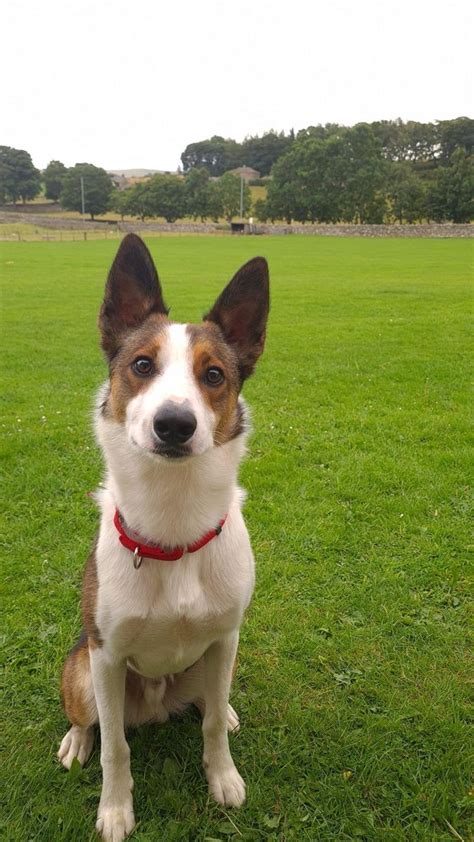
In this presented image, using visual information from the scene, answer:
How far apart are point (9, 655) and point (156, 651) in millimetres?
1449

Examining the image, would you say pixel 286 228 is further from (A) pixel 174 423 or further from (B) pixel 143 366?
(A) pixel 174 423

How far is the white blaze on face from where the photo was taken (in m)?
2.02

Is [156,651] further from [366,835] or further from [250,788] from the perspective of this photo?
[366,835]

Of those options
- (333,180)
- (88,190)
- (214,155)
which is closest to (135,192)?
(88,190)

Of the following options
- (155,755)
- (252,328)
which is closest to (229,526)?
(252,328)

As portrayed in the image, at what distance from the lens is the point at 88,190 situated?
94.3 metres

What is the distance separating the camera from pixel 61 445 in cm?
586

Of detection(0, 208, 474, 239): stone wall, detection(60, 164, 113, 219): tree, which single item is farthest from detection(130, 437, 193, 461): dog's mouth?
detection(60, 164, 113, 219): tree

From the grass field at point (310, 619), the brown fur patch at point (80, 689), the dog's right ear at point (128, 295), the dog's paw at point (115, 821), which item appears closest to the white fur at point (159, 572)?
the dog's paw at point (115, 821)

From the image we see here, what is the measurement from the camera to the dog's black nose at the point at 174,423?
196 cm

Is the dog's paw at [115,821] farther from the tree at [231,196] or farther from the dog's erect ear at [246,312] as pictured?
the tree at [231,196]

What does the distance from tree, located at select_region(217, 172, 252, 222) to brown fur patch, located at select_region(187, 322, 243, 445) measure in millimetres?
86751

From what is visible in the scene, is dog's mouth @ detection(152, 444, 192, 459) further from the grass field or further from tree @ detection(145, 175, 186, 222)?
tree @ detection(145, 175, 186, 222)

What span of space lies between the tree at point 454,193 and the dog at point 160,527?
233 ft
